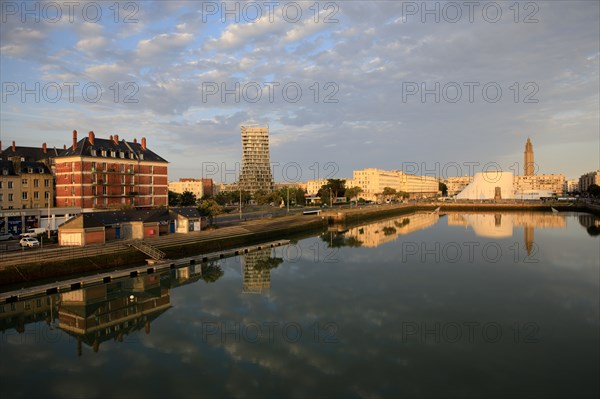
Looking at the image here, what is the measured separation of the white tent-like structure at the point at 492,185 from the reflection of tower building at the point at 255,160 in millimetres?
76251

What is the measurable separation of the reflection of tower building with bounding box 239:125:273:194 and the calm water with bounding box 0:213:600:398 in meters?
113

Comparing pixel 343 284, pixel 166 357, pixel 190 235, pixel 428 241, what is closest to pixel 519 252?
pixel 428 241

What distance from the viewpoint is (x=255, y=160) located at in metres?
153

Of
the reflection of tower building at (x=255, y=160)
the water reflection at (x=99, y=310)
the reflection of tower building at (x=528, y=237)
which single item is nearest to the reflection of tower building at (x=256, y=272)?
the water reflection at (x=99, y=310)

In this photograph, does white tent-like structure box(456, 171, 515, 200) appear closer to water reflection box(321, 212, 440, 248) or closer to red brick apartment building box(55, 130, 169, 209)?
water reflection box(321, 212, 440, 248)

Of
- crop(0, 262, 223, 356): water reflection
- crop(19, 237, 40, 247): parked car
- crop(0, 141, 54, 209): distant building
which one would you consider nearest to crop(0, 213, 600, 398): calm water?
crop(0, 262, 223, 356): water reflection

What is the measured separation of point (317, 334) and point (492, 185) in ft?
472

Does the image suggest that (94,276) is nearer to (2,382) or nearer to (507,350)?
(2,382)

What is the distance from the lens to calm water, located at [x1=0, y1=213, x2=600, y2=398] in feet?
52.7

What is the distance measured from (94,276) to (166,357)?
15678 mm

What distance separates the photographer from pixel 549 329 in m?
21.6

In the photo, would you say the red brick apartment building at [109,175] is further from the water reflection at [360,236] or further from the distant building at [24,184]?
the water reflection at [360,236]

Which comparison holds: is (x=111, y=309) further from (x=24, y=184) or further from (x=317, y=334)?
(x=24, y=184)

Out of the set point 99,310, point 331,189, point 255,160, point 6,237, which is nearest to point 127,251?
point 99,310
